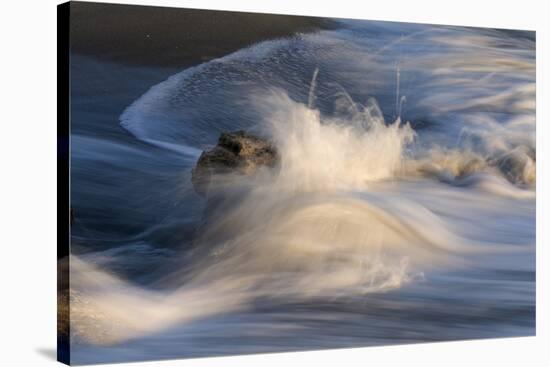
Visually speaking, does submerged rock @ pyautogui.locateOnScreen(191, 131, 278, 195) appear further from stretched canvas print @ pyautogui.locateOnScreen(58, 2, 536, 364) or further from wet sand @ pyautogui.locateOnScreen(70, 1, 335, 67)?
wet sand @ pyautogui.locateOnScreen(70, 1, 335, 67)

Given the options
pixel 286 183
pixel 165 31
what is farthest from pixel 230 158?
pixel 165 31

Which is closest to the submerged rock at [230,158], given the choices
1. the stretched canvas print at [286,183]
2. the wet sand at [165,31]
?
the stretched canvas print at [286,183]

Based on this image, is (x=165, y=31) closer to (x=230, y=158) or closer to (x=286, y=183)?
(x=230, y=158)

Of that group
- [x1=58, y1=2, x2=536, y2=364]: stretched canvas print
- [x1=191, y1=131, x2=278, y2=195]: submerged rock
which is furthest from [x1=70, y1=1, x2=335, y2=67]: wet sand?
[x1=191, y1=131, x2=278, y2=195]: submerged rock

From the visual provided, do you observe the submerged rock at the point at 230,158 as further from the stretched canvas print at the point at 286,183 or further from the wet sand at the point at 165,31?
the wet sand at the point at 165,31

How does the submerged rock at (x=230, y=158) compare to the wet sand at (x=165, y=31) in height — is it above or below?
below

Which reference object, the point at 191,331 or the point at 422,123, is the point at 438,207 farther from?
the point at 191,331

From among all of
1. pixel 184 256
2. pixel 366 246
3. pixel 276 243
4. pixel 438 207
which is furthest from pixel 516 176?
pixel 184 256
